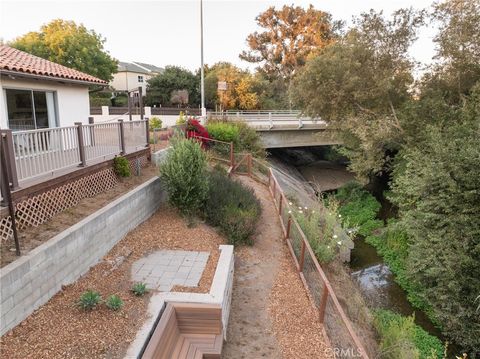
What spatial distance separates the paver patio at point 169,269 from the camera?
209 inches

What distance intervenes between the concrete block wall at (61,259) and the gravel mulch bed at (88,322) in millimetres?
139

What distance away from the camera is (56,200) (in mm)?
5715

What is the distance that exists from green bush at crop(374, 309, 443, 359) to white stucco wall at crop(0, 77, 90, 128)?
10.2 metres

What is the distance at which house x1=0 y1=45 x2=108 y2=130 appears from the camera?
837cm

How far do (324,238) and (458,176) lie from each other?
162 inches

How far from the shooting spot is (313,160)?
2820cm

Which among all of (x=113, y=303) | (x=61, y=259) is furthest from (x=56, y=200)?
(x=113, y=303)

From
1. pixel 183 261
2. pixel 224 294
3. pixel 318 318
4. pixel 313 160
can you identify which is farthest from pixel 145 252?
pixel 313 160

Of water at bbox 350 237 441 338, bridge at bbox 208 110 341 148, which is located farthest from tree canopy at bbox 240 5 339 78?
water at bbox 350 237 441 338

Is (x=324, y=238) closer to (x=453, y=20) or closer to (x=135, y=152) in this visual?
(x=135, y=152)

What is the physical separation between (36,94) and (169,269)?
732cm

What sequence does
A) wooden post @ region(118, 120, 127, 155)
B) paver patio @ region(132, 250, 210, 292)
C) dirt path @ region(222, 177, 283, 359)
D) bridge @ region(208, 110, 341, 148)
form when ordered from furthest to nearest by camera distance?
bridge @ region(208, 110, 341, 148), wooden post @ region(118, 120, 127, 155), paver patio @ region(132, 250, 210, 292), dirt path @ region(222, 177, 283, 359)

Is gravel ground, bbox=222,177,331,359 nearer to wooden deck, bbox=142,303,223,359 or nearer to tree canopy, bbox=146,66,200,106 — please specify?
wooden deck, bbox=142,303,223,359

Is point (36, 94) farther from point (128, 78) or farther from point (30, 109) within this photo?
point (128, 78)
